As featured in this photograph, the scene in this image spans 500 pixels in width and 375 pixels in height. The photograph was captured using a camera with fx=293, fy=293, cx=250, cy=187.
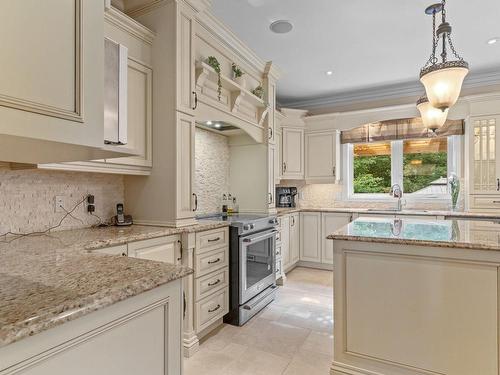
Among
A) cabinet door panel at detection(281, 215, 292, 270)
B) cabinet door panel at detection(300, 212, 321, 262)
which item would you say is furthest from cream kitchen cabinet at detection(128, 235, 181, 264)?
cabinet door panel at detection(300, 212, 321, 262)

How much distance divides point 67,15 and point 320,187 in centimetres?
490

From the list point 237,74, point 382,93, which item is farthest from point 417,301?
point 382,93

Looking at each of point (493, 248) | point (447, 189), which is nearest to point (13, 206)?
point (493, 248)

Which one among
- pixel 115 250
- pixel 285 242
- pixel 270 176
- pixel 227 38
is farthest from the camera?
pixel 285 242

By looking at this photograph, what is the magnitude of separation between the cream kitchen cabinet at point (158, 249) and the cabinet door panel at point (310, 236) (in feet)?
9.46

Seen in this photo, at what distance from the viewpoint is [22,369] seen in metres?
0.62

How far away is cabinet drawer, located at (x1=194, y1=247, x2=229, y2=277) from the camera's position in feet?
7.87

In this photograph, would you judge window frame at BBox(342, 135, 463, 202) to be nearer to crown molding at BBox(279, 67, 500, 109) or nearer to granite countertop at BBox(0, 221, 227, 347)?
crown molding at BBox(279, 67, 500, 109)

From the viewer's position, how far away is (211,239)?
256cm

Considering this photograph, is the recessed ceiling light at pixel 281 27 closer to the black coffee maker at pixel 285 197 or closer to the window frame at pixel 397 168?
the window frame at pixel 397 168

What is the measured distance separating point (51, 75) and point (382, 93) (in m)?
5.02

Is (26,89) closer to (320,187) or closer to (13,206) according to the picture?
(13,206)

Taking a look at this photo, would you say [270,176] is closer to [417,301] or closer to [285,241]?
[285,241]

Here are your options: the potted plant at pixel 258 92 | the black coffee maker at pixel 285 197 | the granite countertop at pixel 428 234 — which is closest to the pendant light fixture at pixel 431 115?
the granite countertop at pixel 428 234
